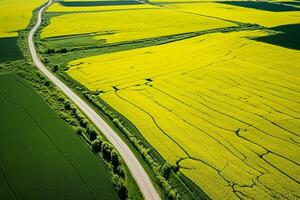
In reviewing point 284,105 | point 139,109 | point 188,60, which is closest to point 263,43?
point 188,60

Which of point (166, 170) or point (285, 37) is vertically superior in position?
point (166, 170)

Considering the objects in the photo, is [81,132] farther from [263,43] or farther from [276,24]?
[276,24]

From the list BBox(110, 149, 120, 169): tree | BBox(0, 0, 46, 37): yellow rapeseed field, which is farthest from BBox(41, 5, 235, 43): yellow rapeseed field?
BBox(110, 149, 120, 169): tree

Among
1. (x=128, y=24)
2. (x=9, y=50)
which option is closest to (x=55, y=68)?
(x=9, y=50)

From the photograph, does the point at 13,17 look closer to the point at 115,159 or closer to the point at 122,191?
the point at 115,159

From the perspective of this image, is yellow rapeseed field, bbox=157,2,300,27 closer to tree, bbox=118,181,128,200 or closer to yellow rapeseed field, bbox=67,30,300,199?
yellow rapeseed field, bbox=67,30,300,199

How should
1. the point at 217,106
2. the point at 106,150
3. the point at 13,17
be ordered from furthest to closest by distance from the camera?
1. the point at 13,17
2. the point at 217,106
3. the point at 106,150
